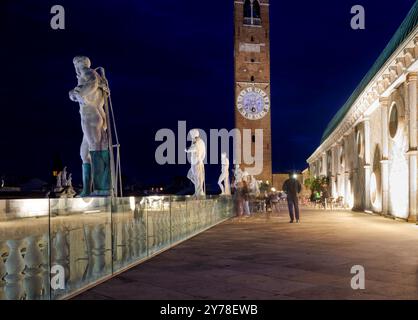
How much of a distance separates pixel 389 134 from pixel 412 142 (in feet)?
12.6

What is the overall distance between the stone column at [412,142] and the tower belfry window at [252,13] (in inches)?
2514

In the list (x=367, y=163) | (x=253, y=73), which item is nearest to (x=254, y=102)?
(x=253, y=73)

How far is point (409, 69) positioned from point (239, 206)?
902cm

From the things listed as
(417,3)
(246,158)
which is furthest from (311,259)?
(246,158)

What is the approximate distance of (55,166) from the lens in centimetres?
7719

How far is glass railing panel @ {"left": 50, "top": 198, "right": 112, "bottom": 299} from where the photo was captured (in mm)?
5320

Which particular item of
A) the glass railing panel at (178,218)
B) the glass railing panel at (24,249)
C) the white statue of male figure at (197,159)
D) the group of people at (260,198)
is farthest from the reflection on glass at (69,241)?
the group of people at (260,198)

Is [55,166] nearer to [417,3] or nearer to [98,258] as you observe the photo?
[417,3]

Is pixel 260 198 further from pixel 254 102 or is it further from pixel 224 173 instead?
pixel 254 102

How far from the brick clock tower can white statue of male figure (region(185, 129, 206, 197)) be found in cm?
5434

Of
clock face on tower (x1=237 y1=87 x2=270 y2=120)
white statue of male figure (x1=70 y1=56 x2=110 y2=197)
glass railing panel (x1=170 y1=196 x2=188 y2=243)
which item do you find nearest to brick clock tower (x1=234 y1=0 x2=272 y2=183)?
clock face on tower (x1=237 y1=87 x2=270 y2=120)

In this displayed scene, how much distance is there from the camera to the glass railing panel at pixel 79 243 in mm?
5320

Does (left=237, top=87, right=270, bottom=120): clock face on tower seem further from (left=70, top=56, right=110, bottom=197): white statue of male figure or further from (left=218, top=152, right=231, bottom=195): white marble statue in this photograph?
(left=70, top=56, right=110, bottom=197): white statue of male figure

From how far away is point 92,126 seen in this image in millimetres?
9484
